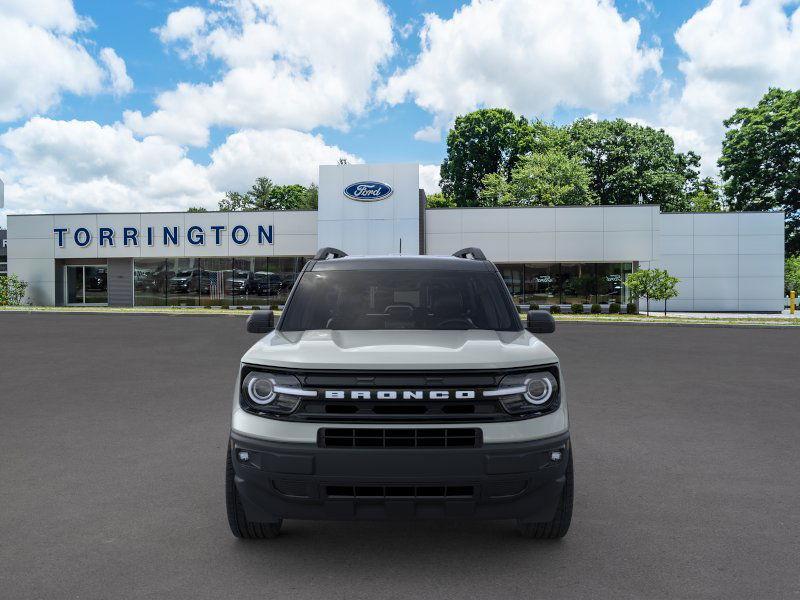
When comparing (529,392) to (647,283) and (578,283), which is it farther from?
(578,283)

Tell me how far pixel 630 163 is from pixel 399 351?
54951 millimetres

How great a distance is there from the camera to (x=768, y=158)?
45.5m

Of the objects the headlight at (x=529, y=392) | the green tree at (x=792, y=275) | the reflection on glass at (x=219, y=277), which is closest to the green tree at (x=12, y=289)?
the reflection on glass at (x=219, y=277)

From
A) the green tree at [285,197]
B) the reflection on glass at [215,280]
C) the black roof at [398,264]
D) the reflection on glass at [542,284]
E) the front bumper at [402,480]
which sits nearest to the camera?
the front bumper at [402,480]

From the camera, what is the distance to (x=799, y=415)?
7855 millimetres

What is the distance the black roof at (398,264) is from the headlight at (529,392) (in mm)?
1495

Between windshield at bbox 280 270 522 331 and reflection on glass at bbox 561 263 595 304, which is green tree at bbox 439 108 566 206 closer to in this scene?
reflection on glass at bbox 561 263 595 304

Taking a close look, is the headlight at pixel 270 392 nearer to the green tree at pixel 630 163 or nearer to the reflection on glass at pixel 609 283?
the reflection on glass at pixel 609 283

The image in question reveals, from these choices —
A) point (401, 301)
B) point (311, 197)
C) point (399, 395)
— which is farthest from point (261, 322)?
point (311, 197)

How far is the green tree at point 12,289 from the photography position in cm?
3947

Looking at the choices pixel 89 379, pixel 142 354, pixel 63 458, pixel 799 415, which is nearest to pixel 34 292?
pixel 142 354

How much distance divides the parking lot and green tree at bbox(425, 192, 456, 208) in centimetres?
5829

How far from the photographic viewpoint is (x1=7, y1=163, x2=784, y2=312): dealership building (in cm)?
3412

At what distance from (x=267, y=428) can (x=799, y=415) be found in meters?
7.03
